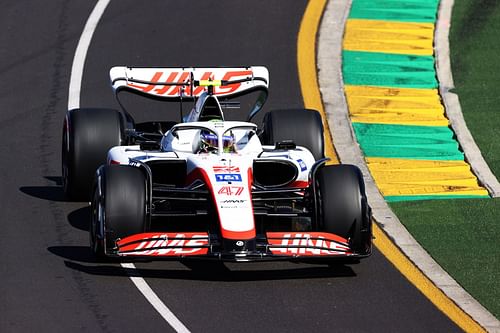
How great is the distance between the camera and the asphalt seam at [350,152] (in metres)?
14.2

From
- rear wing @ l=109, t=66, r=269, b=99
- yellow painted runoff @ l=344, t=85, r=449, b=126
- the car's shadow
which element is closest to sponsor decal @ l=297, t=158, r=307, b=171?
rear wing @ l=109, t=66, r=269, b=99

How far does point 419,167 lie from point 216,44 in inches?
232

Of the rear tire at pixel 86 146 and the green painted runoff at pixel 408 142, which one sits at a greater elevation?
the rear tire at pixel 86 146

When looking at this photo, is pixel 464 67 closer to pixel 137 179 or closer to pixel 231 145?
pixel 231 145

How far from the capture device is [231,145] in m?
15.8

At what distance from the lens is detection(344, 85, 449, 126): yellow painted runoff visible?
67.2 ft

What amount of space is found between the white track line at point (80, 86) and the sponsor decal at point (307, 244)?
3.99ft

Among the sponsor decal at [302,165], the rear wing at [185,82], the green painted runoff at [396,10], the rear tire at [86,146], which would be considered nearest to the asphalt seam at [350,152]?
the green painted runoff at [396,10]

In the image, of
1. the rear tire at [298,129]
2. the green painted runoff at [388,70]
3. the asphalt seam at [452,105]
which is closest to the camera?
the rear tire at [298,129]

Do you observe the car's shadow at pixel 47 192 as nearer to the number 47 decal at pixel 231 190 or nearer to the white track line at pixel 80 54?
the number 47 decal at pixel 231 190

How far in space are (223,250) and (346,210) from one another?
1.39 meters

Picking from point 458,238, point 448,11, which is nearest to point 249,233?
point 458,238

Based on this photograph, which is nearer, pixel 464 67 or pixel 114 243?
pixel 114 243

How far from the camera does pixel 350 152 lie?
754 inches
